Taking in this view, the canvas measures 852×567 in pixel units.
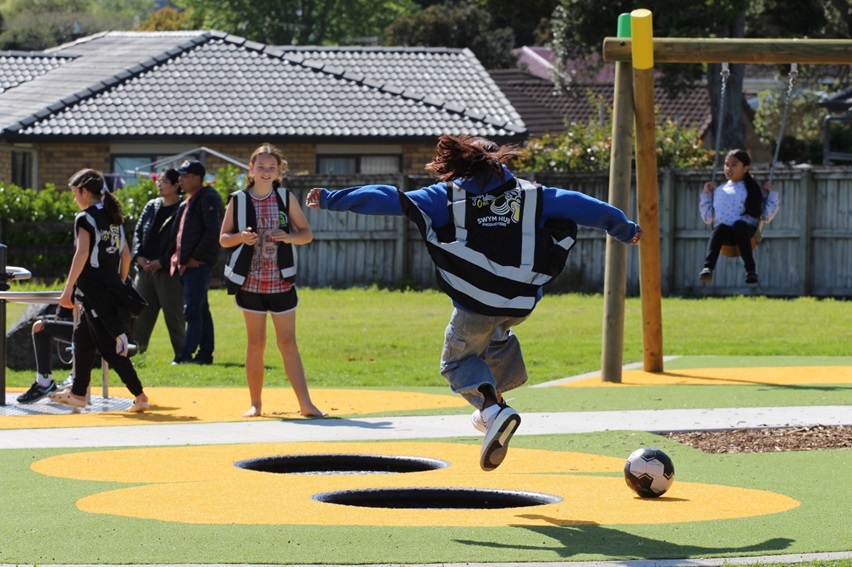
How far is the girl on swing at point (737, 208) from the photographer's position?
14.8m

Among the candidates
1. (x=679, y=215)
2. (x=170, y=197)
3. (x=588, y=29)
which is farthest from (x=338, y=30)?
(x=170, y=197)

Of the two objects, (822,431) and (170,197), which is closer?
(822,431)

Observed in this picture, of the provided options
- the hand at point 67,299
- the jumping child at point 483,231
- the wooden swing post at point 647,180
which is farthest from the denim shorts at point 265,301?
the wooden swing post at point 647,180

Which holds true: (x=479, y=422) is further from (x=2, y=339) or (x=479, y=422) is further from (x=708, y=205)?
(x=708, y=205)

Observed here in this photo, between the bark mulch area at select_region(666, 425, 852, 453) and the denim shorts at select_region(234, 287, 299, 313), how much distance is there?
2911 mm

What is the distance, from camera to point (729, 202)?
1503 cm

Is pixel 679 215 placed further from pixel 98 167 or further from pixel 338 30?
pixel 338 30

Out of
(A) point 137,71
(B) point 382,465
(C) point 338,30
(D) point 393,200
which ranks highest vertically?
(C) point 338,30

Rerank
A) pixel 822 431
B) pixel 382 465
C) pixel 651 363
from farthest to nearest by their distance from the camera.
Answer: pixel 651 363 → pixel 822 431 → pixel 382 465

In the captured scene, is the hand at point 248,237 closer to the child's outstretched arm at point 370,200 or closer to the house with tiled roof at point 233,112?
the child's outstretched arm at point 370,200

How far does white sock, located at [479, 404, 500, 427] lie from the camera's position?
7332 mm

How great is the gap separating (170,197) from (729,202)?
5.54 m

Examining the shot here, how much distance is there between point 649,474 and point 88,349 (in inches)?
208

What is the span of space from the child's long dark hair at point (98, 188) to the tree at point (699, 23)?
24.6 meters
